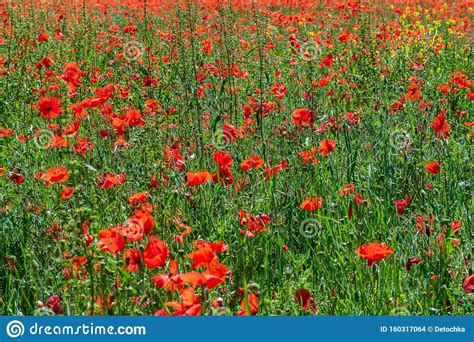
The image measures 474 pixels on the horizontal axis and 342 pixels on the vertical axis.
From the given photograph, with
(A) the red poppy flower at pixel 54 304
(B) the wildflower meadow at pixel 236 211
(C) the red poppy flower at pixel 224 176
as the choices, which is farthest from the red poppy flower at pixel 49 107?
(A) the red poppy flower at pixel 54 304

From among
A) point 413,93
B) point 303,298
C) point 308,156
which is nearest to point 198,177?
point 303,298

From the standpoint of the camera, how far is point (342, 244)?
2635 mm

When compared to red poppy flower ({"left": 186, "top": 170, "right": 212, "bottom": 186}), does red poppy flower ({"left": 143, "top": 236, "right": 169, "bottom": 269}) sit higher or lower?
higher

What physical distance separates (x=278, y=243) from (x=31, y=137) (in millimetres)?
1593

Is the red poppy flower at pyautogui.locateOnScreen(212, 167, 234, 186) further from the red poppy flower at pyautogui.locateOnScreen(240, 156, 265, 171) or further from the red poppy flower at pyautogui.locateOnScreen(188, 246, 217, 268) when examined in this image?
the red poppy flower at pyautogui.locateOnScreen(188, 246, 217, 268)

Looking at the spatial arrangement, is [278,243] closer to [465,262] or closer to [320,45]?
[465,262]

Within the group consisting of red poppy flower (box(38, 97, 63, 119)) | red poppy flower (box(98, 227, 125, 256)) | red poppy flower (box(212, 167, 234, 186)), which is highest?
red poppy flower (box(98, 227, 125, 256))

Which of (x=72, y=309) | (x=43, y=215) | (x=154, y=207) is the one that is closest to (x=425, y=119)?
(x=154, y=207)

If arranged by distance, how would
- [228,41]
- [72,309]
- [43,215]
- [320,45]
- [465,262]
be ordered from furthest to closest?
1. [320,45]
2. [228,41]
3. [43,215]
4. [465,262]
5. [72,309]

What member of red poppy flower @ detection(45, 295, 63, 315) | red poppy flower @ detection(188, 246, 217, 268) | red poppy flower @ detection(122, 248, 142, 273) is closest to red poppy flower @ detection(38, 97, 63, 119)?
red poppy flower @ detection(45, 295, 63, 315)

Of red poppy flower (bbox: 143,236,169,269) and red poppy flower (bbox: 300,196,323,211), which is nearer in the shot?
red poppy flower (bbox: 143,236,169,269)

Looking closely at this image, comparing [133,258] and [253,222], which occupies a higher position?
[133,258]

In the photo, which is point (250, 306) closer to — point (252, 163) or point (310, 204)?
point (310, 204)

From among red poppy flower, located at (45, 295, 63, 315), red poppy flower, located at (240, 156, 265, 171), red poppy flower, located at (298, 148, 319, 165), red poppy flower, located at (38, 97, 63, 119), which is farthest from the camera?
red poppy flower, located at (38, 97, 63, 119)
